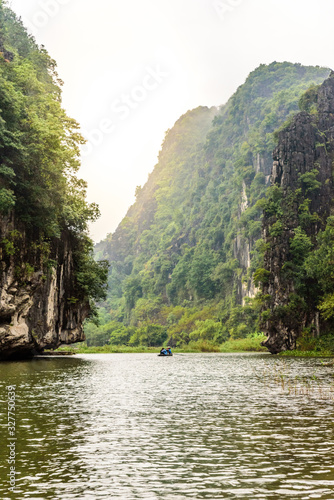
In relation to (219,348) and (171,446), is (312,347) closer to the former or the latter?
(219,348)

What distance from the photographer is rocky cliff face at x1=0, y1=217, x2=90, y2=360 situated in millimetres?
38500

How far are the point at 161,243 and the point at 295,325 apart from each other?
121378mm

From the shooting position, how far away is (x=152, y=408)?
17188mm

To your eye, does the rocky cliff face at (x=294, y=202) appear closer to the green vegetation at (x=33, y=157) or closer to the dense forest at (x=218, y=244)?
the dense forest at (x=218, y=244)

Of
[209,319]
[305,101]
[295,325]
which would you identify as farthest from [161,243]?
[295,325]

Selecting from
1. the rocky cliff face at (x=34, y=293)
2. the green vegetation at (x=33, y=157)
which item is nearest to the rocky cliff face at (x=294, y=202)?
the rocky cliff face at (x=34, y=293)

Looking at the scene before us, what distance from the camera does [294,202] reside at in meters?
72.7

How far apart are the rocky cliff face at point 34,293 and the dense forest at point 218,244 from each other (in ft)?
147

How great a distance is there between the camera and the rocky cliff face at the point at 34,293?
3850cm

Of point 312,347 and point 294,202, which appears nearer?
point 312,347

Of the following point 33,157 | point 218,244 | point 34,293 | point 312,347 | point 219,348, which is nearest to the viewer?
point 33,157

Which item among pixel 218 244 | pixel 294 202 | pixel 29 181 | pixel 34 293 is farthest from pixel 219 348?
pixel 29 181

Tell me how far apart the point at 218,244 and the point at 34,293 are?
107 m

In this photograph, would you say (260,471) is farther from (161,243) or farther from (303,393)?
(161,243)
